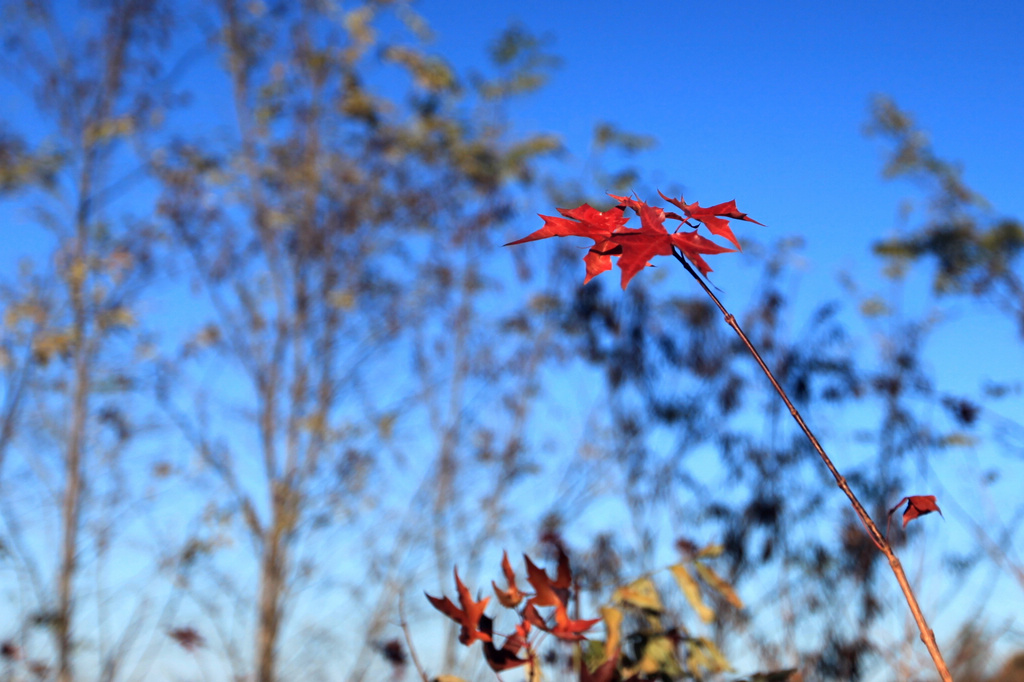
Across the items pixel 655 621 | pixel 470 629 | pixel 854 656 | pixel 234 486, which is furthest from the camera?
pixel 234 486

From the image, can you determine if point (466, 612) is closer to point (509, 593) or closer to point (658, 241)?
point (509, 593)

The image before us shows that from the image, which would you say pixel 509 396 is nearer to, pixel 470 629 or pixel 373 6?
pixel 373 6

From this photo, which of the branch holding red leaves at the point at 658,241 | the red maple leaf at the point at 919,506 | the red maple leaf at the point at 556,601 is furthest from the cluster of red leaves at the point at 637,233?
the red maple leaf at the point at 556,601

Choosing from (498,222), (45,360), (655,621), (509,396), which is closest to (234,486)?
(45,360)

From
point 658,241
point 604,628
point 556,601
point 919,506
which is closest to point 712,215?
point 658,241

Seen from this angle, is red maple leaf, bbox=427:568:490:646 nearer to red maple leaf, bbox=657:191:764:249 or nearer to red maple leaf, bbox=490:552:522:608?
red maple leaf, bbox=490:552:522:608

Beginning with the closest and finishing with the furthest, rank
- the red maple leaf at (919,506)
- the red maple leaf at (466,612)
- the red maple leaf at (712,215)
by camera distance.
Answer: the red maple leaf at (919,506) → the red maple leaf at (712,215) → the red maple leaf at (466,612)

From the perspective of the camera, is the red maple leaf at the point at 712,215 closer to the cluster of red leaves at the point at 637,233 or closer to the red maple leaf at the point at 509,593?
the cluster of red leaves at the point at 637,233
